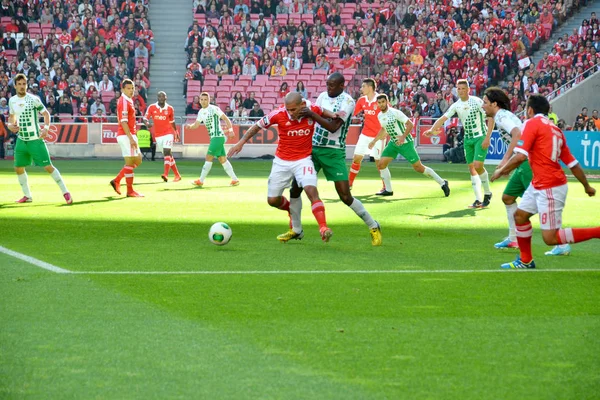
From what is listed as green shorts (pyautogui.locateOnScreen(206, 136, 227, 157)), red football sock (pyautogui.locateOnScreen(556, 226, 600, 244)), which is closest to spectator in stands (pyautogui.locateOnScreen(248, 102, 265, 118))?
green shorts (pyautogui.locateOnScreen(206, 136, 227, 157))

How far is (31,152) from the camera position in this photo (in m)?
16.5

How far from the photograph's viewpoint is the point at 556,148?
9.23 m

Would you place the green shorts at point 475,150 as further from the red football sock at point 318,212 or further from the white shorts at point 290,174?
the red football sock at point 318,212

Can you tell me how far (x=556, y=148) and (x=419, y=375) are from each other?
14.8 feet

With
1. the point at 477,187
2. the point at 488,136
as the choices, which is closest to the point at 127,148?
the point at 477,187

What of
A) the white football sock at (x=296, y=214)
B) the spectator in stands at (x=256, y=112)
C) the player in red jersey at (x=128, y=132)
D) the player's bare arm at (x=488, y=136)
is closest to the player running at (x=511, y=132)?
the white football sock at (x=296, y=214)

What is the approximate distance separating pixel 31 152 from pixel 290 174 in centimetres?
688

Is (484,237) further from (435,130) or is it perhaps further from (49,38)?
(49,38)

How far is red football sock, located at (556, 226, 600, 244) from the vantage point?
9.09 metres

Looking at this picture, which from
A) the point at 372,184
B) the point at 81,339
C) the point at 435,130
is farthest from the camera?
the point at 372,184

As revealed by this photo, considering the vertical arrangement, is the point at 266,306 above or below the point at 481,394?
below

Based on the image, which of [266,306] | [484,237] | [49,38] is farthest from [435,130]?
[49,38]

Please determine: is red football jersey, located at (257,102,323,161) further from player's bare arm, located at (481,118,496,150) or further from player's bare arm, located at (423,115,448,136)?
player's bare arm, located at (423,115,448,136)

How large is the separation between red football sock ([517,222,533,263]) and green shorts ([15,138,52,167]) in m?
9.58
